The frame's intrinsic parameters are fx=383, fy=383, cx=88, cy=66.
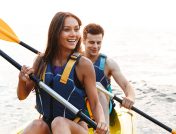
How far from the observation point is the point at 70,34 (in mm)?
3570

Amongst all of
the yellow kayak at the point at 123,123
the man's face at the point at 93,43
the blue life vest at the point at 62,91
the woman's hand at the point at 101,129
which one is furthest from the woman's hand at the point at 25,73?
the man's face at the point at 93,43

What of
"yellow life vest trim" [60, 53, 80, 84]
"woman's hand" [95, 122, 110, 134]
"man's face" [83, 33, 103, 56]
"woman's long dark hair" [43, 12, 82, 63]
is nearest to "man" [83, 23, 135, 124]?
"man's face" [83, 33, 103, 56]

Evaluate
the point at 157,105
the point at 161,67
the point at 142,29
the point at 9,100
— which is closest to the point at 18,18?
the point at 142,29

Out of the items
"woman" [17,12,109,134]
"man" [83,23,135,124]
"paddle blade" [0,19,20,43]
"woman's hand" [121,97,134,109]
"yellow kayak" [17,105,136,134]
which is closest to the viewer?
"woman" [17,12,109,134]

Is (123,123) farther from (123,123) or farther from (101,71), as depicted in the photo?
(101,71)

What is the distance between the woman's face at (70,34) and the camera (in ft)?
11.7

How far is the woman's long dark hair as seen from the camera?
3.54 meters

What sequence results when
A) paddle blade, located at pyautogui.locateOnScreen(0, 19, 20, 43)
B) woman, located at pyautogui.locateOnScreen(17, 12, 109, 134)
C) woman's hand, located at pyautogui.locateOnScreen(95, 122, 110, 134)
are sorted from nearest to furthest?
1. woman's hand, located at pyautogui.locateOnScreen(95, 122, 110, 134)
2. woman, located at pyautogui.locateOnScreen(17, 12, 109, 134)
3. paddle blade, located at pyautogui.locateOnScreen(0, 19, 20, 43)

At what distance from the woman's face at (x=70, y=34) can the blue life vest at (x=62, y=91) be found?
124 mm

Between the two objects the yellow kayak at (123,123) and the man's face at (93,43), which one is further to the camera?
the yellow kayak at (123,123)

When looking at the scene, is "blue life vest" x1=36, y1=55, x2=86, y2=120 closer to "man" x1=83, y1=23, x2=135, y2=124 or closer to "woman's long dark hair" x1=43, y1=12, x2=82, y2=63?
"woman's long dark hair" x1=43, y1=12, x2=82, y2=63

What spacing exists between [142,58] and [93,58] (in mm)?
13509

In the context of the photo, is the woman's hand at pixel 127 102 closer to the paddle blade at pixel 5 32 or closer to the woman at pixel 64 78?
the woman at pixel 64 78

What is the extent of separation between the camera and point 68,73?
3.54 m
